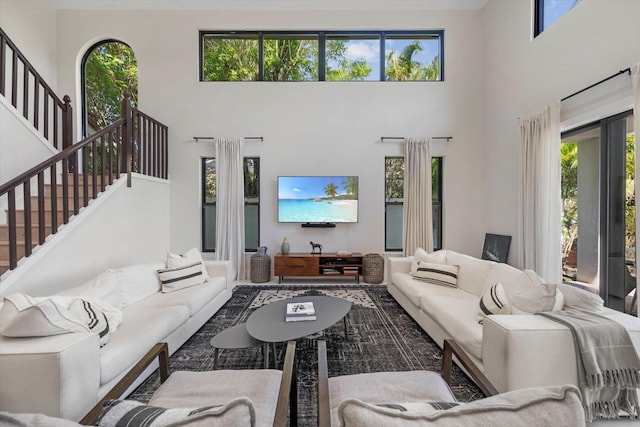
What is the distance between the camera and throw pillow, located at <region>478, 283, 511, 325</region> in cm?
211

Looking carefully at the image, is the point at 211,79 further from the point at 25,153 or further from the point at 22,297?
the point at 22,297

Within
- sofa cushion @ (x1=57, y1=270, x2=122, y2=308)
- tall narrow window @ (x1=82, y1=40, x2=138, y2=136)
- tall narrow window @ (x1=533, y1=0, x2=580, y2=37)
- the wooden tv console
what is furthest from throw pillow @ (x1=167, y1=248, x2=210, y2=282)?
tall narrow window @ (x1=533, y1=0, x2=580, y2=37)

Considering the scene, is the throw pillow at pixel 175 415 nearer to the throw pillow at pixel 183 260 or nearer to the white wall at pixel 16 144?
the throw pillow at pixel 183 260

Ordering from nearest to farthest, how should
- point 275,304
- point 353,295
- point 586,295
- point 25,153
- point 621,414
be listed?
point 621,414 → point 586,295 → point 275,304 → point 25,153 → point 353,295

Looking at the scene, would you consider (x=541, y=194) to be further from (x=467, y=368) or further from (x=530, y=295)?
(x=467, y=368)

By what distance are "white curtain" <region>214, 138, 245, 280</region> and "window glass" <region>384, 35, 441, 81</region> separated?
3.03 meters

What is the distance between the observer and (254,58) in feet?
17.3

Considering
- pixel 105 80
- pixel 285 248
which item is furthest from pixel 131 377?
pixel 105 80

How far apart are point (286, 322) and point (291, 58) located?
472cm

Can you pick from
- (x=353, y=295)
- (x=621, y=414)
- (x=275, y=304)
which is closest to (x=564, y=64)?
(x=621, y=414)

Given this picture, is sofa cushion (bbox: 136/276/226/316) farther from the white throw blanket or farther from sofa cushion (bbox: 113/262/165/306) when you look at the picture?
the white throw blanket

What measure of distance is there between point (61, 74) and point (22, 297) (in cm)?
525

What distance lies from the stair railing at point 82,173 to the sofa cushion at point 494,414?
2.98 metres

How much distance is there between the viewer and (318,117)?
5184 mm
